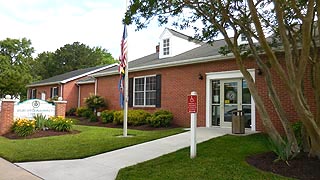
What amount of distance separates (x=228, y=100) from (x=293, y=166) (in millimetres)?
6540

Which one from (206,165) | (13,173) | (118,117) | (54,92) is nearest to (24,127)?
(118,117)

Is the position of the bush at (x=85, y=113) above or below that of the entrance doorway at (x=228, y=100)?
below

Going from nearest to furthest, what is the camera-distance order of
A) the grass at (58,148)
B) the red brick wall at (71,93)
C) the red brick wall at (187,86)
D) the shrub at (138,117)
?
the grass at (58,148), the red brick wall at (187,86), the shrub at (138,117), the red brick wall at (71,93)

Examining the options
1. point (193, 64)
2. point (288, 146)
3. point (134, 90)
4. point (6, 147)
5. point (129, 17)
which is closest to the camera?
point (288, 146)

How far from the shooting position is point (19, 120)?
1311 centimetres

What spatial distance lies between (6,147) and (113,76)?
1083 cm

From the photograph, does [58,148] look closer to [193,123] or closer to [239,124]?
[193,123]

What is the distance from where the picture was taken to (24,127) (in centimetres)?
1233

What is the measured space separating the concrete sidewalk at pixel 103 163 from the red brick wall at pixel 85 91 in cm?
1511

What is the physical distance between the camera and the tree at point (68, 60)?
51031 mm

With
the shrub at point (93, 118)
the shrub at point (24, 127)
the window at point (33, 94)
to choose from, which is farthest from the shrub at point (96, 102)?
the window at point (33, 94)

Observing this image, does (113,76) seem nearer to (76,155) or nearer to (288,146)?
(76,155)

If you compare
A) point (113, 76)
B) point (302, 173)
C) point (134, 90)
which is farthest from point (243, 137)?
point (113, 76)

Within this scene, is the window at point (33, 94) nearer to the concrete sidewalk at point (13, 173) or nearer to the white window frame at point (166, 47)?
the white window frame at point (166, 47)
